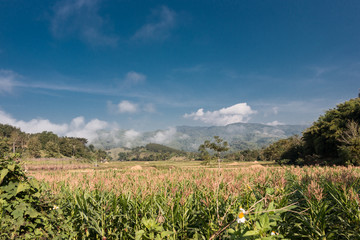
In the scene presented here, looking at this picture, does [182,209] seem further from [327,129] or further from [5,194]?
[327,129]

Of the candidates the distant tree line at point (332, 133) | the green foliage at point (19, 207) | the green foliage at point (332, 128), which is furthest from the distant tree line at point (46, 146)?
the green foliage at point (19, 207)

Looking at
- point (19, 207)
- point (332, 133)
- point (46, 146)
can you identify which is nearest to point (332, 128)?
point (332, 133)

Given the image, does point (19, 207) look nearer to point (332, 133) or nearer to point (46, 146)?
point (332, 133)

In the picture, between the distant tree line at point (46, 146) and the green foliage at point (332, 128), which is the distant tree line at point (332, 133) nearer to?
the green foliage at point (332, 128)

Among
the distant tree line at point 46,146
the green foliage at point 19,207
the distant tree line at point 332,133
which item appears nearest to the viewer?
the green foliage at point 19,207

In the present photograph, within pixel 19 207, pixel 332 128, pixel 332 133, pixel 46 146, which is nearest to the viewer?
pixel 19 207

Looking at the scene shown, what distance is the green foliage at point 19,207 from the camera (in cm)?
393

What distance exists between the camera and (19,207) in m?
4.05

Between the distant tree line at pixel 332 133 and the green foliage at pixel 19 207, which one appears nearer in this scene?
the green foliage at pixel 19 207

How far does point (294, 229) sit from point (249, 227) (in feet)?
11.0

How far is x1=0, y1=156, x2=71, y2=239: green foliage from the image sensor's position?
3.93 m

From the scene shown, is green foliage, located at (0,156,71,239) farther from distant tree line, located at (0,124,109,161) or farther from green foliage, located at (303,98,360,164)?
distant tree line, located at (0,124,109,161)

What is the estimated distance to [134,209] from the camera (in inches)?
208

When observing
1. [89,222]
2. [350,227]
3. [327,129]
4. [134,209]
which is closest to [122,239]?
[134,209]
